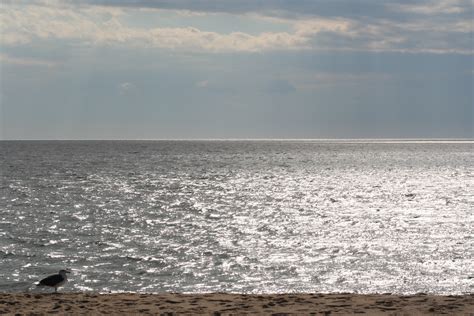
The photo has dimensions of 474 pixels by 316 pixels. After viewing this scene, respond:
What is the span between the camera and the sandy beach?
17891mm

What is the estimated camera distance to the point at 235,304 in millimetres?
19141

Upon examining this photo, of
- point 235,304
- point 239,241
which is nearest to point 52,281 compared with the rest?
point 235,304

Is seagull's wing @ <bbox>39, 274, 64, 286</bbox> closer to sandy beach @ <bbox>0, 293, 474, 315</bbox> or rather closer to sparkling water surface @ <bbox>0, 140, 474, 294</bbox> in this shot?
sandy beach @ <bbox>0, 293, 474, 315</bbox>

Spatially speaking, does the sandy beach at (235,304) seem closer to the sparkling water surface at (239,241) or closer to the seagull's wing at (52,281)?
the seagull's wing at (52,281)

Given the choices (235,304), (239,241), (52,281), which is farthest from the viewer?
(239,241)

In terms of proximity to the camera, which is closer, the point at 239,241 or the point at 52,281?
the point at 52,281

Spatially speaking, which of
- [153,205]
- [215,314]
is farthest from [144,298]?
[153,205]

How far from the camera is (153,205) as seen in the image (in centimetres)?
6134

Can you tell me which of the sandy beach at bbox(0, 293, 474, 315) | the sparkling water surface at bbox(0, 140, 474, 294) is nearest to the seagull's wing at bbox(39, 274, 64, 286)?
the sandy beach at bbox(0, 293, 474, 315)

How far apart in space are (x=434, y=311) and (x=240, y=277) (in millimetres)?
12872

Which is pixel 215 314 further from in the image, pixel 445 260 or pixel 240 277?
pixel 445 260

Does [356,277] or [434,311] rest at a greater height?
[434,311]

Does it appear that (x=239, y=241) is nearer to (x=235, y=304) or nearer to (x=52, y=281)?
(x=52, y=281)

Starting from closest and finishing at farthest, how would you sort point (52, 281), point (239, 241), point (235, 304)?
point (235, 304) → point (52, 281) → point (239, 241)
